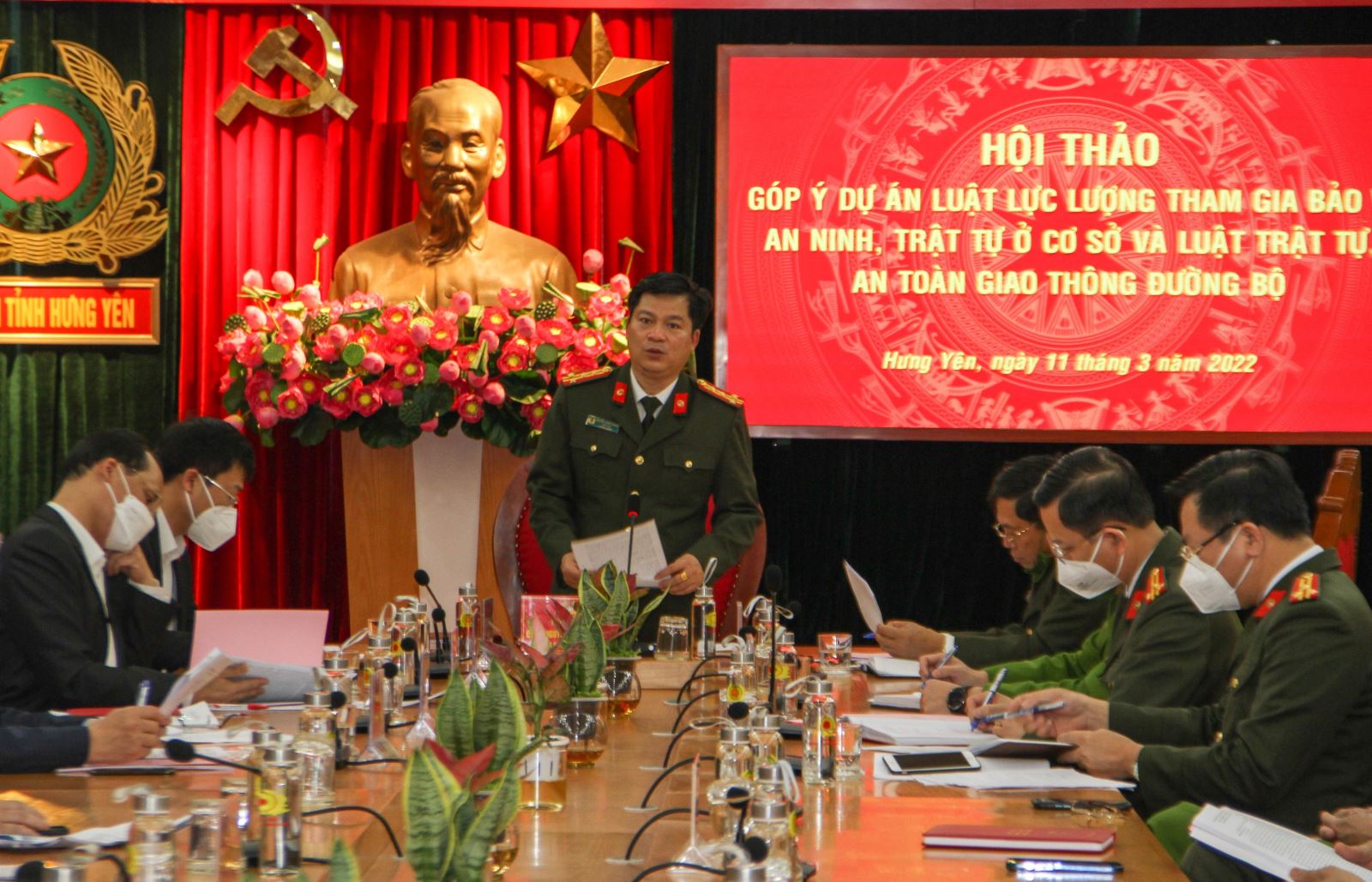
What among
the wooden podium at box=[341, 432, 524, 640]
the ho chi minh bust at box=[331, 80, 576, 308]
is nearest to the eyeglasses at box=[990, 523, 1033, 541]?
the wooden podium at box=[341, 432, 524, 640]

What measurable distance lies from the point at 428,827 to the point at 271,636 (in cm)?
176

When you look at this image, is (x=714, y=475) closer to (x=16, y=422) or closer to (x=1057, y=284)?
(x=1057, y=284)

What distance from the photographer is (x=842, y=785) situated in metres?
2.32

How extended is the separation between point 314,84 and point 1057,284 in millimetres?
2781

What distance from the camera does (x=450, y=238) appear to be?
5520 mm

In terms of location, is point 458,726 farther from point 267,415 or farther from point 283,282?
point 283,282

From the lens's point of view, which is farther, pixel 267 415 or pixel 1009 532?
pixel 267 415

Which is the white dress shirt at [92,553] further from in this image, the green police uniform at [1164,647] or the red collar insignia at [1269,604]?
the red collar insignia at [1269,604]

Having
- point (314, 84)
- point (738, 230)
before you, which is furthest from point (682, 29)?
point (314, 84)

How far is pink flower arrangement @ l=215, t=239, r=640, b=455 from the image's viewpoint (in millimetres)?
4895

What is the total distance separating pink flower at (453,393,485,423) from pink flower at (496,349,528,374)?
0.41ft

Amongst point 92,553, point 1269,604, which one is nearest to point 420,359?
point 92,553

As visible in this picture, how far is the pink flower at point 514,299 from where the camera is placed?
5.00 meters

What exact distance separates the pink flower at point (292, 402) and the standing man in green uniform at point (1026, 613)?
214cm
